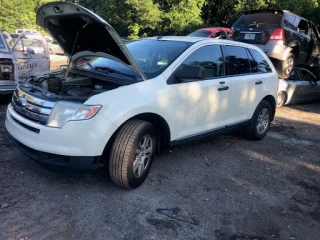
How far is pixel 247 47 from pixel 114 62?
247 cm

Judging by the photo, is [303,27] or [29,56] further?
[303,27]

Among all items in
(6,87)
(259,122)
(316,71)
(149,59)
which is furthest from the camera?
(316,71)

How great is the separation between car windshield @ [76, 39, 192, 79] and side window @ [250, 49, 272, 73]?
167cm

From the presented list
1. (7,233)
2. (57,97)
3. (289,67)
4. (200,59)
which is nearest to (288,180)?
(200,59)

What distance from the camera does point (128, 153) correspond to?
350 centimetres

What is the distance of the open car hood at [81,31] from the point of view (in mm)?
3576

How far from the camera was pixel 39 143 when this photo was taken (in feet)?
11.0

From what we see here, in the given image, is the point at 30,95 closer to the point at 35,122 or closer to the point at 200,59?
the point at 35,122

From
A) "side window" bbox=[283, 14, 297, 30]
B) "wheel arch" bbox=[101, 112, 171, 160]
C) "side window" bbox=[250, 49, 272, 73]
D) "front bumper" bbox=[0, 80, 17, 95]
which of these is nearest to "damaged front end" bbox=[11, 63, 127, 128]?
"wheel arch" bbox=[101, 112, 171, 160]

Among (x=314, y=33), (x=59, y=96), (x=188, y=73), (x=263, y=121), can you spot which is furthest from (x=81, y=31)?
(x=314, y=33)

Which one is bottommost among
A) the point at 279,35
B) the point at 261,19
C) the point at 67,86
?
the point at 67,86

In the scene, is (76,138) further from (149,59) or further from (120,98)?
(149,59)

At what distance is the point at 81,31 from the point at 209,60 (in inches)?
70.3

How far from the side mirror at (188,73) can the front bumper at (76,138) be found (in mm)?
1161
